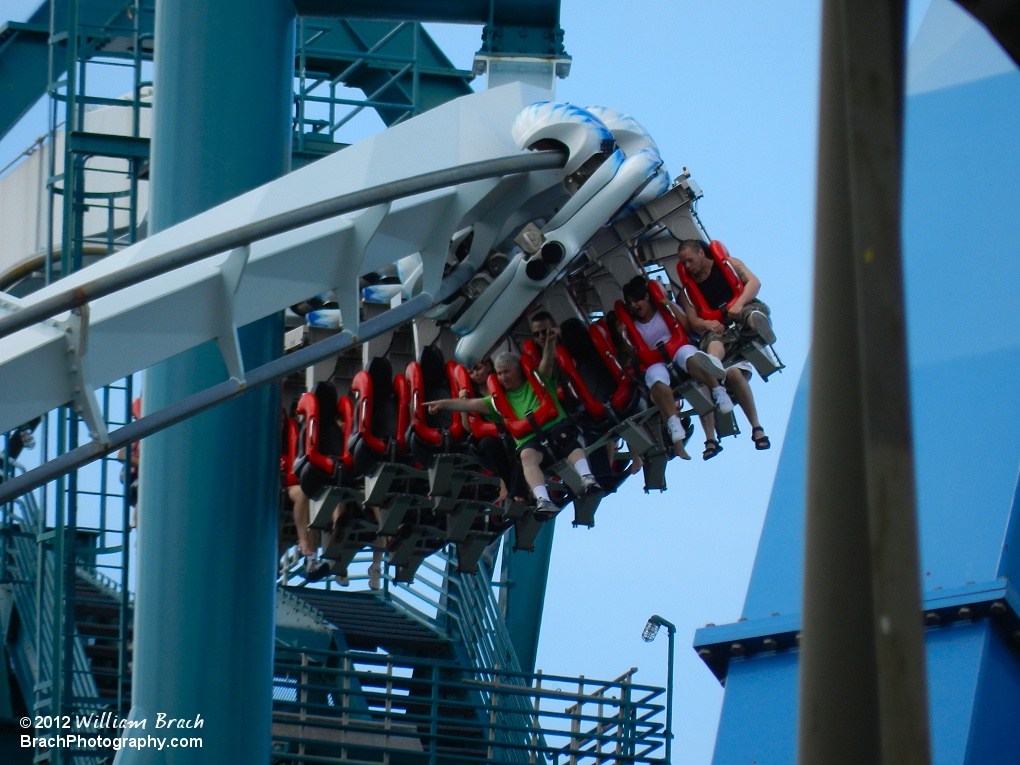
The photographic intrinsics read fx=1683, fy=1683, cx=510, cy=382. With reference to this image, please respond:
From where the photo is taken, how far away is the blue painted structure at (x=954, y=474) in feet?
21.6

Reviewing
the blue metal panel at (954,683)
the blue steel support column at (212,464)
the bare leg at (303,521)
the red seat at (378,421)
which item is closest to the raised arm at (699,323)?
the red seat at (378,421)

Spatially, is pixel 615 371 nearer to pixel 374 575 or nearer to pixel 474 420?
pixel 474 420

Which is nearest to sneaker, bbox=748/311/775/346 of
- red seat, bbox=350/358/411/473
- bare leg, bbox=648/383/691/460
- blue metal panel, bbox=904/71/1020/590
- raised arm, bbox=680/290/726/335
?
raised arm, bbox=680/290/726/335

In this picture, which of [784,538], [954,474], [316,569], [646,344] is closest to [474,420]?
[646,344]

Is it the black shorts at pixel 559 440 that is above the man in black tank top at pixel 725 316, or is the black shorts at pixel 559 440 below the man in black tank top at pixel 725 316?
below

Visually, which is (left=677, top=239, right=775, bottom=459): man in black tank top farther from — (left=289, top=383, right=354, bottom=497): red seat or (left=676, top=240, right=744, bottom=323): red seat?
(left=289, top=383, right=354, bottom=497): red seat

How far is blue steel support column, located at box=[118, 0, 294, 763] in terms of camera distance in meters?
8.49

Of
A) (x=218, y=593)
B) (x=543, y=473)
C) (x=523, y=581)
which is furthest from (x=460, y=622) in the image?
(x=218, y=593)

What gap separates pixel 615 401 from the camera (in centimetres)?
941

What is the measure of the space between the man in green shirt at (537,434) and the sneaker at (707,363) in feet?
2.67

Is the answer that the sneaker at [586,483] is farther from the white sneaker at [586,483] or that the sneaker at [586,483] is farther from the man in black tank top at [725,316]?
the man in black tank top at [725,316]

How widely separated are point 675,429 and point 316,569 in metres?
4.05

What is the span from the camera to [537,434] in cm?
951

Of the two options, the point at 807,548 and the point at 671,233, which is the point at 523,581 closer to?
the point at 671,233
